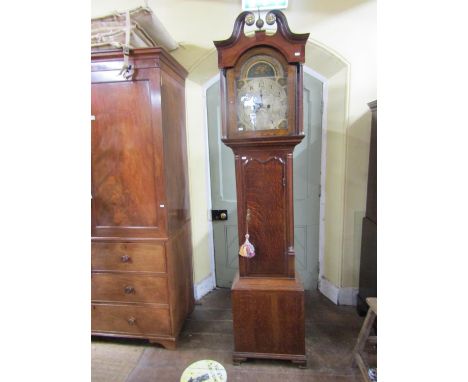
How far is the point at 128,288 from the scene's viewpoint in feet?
5.35

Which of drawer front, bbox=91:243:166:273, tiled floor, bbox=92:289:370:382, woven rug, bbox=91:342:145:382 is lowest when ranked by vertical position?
woven rug, bbox=91:342:145:382

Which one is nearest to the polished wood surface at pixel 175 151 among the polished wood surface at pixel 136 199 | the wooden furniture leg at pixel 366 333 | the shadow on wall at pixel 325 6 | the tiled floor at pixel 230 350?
the polished wood surface at pixel 136 199

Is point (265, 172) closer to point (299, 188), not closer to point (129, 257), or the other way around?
point (299, 188)

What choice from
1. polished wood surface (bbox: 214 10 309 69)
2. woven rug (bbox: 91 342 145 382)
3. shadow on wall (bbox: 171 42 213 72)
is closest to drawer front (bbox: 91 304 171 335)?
woven rug (bbox: 91 342 145 382)

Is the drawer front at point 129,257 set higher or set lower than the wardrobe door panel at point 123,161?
lower

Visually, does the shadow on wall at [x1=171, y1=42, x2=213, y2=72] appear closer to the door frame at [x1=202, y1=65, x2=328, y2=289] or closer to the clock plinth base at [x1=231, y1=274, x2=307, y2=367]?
the door frame at [x1=202, y1=65, x2=328, y2=289]

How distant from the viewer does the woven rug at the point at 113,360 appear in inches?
58.4

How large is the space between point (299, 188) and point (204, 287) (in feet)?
3.84

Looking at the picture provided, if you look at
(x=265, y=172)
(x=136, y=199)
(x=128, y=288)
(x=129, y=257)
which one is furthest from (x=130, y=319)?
(x=265, y=172)

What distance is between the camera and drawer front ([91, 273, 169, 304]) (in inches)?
63.4

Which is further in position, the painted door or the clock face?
the painted door

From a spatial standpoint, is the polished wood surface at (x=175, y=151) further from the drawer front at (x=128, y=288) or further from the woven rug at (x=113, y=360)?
the woven rug at (x=113, y=360)
